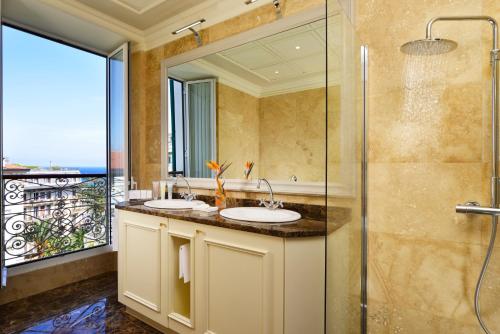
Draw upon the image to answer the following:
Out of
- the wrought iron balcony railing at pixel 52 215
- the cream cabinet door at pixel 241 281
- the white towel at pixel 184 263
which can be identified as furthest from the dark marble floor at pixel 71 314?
the cream cabinet door at pixel 241 281

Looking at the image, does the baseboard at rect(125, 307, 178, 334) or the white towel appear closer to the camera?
the white towel

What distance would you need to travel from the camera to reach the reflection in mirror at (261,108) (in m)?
1.70

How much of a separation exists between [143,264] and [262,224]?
3.44 ft

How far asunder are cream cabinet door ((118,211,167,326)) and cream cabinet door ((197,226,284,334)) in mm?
391

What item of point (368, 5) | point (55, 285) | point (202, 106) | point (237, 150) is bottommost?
point (55, 285)

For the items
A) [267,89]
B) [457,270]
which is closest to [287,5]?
[267,89]

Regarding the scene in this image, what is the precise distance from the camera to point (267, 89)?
1.89 m

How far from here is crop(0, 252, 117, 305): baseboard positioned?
2177mm

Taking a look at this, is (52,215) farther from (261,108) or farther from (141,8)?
(261,108)

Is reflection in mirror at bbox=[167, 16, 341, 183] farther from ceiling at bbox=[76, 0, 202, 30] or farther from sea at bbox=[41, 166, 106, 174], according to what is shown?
sea at bbox=[41, 166, 106, 174]

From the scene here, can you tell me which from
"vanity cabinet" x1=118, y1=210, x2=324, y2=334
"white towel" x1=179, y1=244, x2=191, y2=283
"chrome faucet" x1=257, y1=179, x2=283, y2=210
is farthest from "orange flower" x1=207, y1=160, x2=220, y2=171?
"white towel" x1=179, y1=244, x2=191, y2=283

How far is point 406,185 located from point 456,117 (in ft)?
1.26

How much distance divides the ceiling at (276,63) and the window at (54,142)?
3.88 ft

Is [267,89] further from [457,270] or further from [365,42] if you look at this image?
[457,270]
